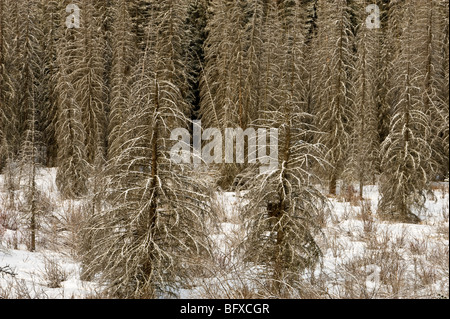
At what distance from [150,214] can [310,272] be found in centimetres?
322

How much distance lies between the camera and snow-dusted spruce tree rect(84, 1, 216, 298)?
5941 mm

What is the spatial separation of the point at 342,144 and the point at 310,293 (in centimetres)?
1518

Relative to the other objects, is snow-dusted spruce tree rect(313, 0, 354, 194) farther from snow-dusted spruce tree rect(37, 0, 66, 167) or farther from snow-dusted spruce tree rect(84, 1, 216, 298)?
snow-dusted spruce tree rect(37, 0, 66, 167)

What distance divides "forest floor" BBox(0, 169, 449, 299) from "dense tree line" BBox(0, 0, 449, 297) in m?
0.44

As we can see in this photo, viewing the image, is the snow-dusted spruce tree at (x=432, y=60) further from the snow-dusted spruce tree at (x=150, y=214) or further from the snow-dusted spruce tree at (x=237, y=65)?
the snow-dusted spruce tree at (x=150, y=214)

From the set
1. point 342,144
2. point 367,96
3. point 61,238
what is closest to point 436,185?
point 342,144

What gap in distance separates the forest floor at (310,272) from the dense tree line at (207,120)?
0.44 meters

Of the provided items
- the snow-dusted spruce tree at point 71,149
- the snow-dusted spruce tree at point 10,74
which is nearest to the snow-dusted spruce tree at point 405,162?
the snow-dusted spruce tree at point 71,149

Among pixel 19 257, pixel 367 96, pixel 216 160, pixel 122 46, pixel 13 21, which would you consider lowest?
pixel 19 257

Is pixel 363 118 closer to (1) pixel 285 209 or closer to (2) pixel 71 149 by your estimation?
(2) pixel 71 149

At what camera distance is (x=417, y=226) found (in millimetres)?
12055

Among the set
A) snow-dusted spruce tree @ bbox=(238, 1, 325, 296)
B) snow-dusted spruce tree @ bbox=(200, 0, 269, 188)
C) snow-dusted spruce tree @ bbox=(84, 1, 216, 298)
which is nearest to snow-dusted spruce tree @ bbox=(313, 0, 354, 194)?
snow-dusted spruce tree @ bbox=(200, 0, 269, 188)

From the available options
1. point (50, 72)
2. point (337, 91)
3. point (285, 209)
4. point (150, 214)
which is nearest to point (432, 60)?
point (337, 91)
